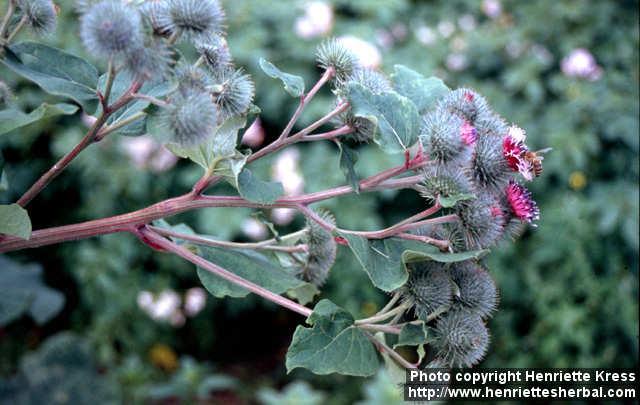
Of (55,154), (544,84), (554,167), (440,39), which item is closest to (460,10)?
(440,39)

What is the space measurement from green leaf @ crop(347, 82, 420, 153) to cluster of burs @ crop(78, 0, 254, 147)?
0.68ft

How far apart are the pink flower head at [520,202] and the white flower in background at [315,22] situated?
3.06m

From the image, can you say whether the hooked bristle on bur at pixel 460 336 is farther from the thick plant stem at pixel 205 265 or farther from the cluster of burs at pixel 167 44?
the cluster of burs at pixel 167 44

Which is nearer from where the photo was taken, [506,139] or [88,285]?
[506,139]

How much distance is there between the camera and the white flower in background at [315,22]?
161 inches

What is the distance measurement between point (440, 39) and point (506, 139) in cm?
354

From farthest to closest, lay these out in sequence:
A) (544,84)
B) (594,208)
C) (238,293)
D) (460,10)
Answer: (460,10) → (544,84) → (594,208) → (238,293)

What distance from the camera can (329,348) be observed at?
1131 millimetres

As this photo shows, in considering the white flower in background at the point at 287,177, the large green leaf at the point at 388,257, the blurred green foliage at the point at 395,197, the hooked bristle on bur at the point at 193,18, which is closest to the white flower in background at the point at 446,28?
the blurred green foliage at the point at 395,197

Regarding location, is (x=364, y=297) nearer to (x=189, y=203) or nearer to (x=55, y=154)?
(x=55, y=154)

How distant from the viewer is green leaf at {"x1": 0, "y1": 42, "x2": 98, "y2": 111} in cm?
111

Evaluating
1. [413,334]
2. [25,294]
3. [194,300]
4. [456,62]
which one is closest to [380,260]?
[413,334]

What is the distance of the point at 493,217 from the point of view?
3.69 ft

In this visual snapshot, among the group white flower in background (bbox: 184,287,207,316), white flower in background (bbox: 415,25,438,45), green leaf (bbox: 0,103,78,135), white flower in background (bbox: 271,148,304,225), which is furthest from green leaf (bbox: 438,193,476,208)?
white flower in background (bbox: 415,25,438,45)
